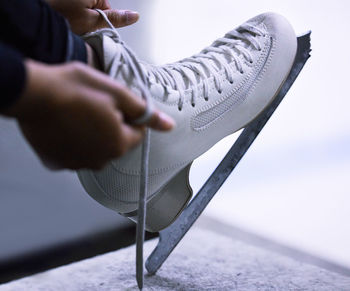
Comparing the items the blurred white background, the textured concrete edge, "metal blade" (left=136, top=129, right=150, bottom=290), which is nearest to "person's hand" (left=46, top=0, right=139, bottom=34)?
"metal blade" (left=136, top=129, right=150, bottom=290)

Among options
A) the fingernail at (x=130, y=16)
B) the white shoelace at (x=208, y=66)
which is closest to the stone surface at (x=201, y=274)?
the white shoelace at (x=208, y=66)

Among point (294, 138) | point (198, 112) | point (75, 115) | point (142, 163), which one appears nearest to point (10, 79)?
point (75, 115)

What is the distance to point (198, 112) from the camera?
56 cm

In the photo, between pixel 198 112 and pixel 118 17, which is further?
pixel 118 17

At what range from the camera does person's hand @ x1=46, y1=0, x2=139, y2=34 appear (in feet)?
1.98

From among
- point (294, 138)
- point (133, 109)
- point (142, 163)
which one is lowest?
point (294, 138)

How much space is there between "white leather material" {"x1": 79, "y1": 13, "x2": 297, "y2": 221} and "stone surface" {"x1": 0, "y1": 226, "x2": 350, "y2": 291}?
0.79 ft

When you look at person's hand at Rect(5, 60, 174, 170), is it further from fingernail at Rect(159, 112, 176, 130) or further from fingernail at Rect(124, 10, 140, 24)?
fingernail at Rect(124, 10, 140, 24)

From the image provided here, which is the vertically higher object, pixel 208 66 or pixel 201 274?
pixel 208 66

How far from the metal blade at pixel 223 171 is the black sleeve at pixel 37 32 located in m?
0.32

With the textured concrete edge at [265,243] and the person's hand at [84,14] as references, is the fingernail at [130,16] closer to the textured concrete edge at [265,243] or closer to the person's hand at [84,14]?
the person's hand at [84,14]

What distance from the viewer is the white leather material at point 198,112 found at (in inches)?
19.8

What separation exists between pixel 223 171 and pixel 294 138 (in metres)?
0.43

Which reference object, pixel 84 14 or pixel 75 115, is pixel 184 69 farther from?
pixel 75 115
